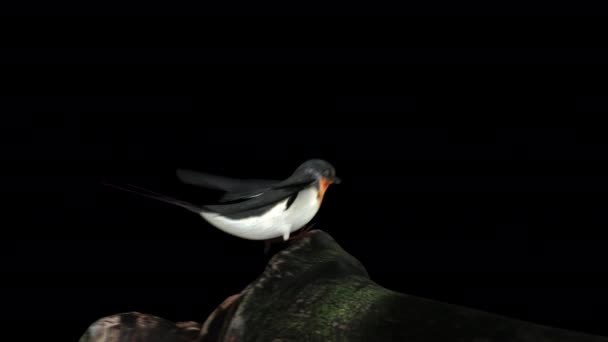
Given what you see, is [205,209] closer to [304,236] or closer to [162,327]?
[304,236]

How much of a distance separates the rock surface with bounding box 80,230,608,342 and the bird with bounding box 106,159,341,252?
0.31 feet

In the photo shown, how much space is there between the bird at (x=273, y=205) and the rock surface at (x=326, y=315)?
0.10 metres

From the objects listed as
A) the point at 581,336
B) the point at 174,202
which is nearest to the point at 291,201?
the point at 174,202

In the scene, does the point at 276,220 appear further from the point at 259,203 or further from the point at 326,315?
the point at 326,315

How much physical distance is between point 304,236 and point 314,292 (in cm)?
24

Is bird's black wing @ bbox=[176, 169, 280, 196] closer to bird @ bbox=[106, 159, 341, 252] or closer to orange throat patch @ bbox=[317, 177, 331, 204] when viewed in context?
bird @ bbox=[106, 159, 341, 252]

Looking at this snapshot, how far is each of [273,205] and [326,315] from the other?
352 millimetres

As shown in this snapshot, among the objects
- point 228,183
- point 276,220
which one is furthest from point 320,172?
point 228,183

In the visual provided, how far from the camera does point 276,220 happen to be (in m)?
2.85

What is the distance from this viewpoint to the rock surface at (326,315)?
2469mm

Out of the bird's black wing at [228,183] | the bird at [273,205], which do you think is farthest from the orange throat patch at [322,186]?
the bird's black wing at [228,183]

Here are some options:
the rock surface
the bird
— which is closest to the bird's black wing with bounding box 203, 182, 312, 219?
the bird

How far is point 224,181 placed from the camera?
118 inches

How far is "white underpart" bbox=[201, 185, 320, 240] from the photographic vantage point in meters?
2.85
